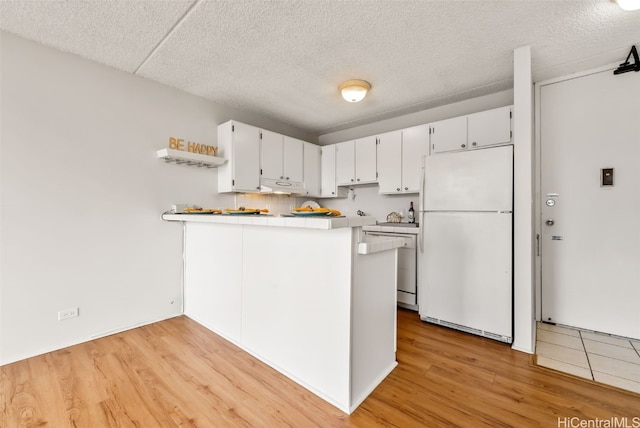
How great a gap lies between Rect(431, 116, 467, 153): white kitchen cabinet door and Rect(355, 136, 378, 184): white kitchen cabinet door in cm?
83

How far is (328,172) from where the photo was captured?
175 inches

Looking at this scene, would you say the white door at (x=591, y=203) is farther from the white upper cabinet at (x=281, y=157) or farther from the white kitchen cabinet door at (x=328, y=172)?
the white upper cabinet at (x=281, y=157)

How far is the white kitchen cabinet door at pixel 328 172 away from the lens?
4391 mm

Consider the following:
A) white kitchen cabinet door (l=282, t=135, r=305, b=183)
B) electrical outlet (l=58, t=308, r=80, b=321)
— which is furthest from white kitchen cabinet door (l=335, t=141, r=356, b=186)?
electrical outlet (l=58, t=308, r=80, b=321)

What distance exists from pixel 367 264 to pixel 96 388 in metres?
1.94

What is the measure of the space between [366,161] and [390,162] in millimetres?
390

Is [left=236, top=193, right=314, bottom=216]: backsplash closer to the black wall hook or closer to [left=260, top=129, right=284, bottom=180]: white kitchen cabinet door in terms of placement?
[left=260, top=129, right=284, bottom=180]: white kitchen cabinet door

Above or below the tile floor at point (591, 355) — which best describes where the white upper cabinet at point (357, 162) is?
above

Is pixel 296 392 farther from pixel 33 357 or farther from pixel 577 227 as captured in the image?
pixel 577 227

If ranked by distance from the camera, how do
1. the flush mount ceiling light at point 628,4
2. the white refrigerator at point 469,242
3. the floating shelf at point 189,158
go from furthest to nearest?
the floating shelf at point 189,158
the white refrigerator at point 469,242
the flush mount ceiling light at point 628,4

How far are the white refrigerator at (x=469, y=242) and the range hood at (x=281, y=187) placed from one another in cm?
189

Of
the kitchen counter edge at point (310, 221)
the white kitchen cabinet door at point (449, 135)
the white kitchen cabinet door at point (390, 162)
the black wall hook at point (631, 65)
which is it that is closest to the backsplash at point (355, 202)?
the white kitchen cabinet door at point (390, 162)

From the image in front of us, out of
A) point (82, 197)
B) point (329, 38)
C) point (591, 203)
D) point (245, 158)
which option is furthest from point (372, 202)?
point (82, 197)

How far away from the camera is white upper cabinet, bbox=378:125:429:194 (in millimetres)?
3479
